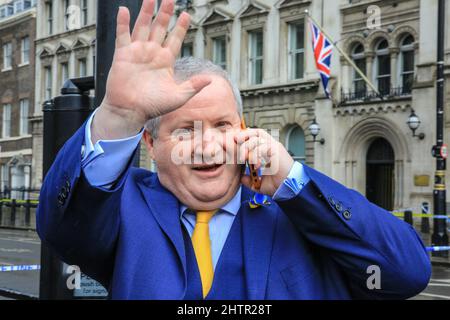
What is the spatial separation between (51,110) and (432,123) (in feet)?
55.8

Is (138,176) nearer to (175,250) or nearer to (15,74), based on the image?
(175,250)

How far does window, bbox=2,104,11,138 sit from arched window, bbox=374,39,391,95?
26908mm

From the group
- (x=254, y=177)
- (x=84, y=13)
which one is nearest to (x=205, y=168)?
(x=254, y=177)

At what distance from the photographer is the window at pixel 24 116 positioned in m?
40.2

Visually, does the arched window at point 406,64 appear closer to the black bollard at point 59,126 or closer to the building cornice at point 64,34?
the black bollard at point 59,126

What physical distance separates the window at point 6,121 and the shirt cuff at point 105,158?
1647 inches

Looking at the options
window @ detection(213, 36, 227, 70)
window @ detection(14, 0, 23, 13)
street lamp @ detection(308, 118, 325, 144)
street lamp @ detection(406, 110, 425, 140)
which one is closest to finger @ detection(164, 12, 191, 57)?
street lamp @ detection(406, 110, 425, 140)

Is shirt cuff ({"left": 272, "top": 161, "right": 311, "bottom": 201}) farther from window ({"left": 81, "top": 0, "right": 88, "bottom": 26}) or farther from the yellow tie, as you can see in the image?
window ({"left": 81, "top": 0, "right": 88, "bottom": 26})

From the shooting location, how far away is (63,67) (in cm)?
3762

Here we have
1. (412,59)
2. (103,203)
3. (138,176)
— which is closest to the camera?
(103,203)

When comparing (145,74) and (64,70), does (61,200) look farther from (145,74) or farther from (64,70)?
(64,70)

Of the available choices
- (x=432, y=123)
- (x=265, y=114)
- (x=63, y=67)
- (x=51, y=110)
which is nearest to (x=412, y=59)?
(x=432, y=123)

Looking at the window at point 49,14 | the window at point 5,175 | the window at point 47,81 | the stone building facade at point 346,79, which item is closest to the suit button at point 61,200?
the stone building facade at point 346,79

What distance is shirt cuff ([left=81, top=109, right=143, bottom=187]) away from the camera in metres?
1.86
